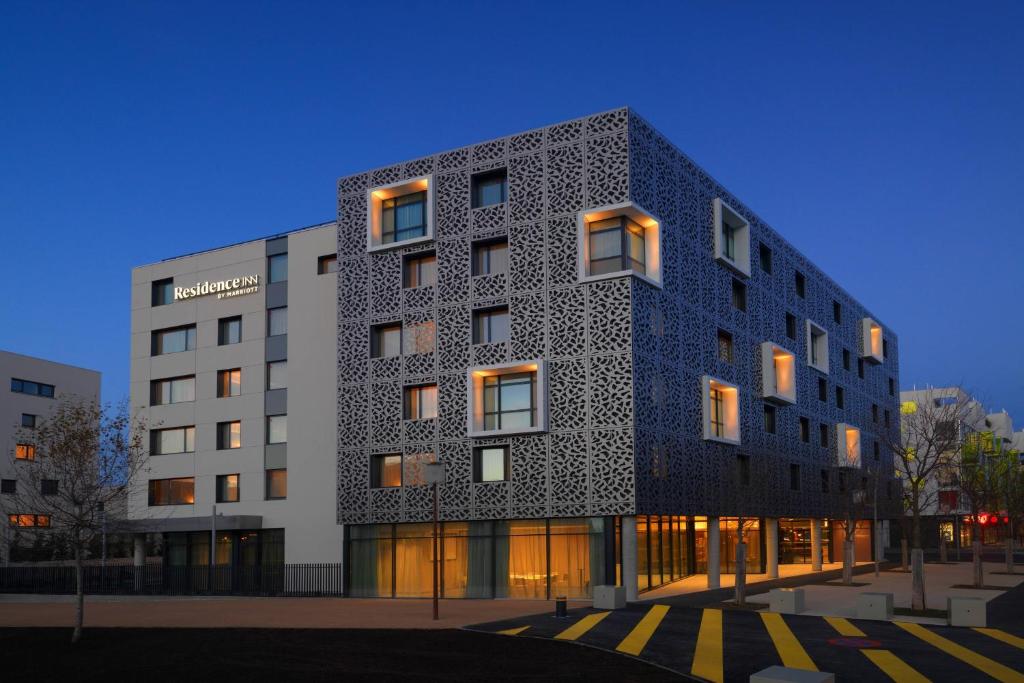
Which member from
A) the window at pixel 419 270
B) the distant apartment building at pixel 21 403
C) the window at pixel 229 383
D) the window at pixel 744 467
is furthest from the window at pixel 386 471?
the distant apartment building at pixel 21 403

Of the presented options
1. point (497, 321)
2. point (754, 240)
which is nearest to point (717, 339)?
point (754, 240)

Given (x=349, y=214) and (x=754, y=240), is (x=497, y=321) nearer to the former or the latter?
(x=349, y=214)

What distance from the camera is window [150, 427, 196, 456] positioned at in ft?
163

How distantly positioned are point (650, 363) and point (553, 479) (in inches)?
214

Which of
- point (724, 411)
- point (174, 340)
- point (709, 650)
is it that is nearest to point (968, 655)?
point (709, 650)

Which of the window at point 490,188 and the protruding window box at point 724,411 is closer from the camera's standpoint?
the window at point 490,188

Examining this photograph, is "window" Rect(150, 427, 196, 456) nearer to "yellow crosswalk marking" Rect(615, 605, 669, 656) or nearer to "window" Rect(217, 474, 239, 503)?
"window" Rect(217, 474, 239, 503)

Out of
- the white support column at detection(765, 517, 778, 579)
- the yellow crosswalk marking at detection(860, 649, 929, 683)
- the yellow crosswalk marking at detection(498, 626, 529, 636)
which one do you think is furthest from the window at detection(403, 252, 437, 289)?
the yellow crosswalk marking at detection(860, 649, 929, 683)

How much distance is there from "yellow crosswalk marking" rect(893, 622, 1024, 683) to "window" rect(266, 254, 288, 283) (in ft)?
104

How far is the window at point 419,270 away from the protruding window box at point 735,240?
41.1 feet

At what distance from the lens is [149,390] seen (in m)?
51.2

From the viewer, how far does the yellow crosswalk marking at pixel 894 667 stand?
57.9ft

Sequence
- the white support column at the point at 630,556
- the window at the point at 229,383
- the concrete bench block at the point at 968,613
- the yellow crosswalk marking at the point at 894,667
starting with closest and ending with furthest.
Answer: the yellow crosswalk marking at the point at 894,667
the concrete bench block at the point at 968,613
the white support column at the point at 630,556
the window at the point at 229,383

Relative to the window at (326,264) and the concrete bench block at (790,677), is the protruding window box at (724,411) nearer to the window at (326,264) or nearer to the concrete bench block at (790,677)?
the window at (326,264)
